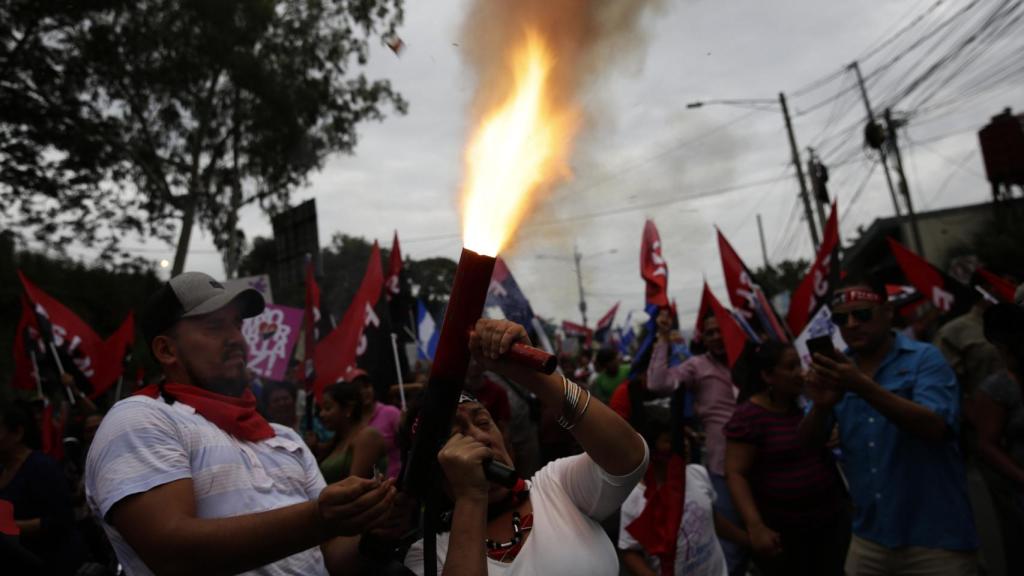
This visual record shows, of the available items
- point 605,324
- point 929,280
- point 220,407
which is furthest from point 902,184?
point 220,407

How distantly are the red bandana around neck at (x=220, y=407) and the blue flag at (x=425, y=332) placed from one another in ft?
20.8

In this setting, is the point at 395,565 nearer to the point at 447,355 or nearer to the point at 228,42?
the point at 447,355

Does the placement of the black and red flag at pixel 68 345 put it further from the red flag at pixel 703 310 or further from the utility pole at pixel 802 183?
the utility pole at pixel 802 183

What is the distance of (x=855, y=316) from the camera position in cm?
405

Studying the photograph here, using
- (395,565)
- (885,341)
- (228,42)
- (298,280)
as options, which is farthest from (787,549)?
(228,42)

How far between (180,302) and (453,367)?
114 centimetres

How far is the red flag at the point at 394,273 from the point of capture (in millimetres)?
8391

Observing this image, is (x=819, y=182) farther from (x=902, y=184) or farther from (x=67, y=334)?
(x=67, y=334)

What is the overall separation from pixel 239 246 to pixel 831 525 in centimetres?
2074

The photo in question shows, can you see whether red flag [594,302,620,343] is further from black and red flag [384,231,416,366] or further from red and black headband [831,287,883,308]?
red and black headband [831,287,883,308]

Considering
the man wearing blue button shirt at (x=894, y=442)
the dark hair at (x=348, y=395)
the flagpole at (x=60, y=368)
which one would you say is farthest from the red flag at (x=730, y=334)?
the flagpole at (x=60, y=368)

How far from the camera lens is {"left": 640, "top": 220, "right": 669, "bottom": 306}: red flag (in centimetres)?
707

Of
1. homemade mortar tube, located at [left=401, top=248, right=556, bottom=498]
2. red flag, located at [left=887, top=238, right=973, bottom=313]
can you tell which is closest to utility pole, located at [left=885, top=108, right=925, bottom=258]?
red flag, located at [left=887, top=238, right=973, bottom=313]

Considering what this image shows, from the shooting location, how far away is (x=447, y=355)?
2.00 m
